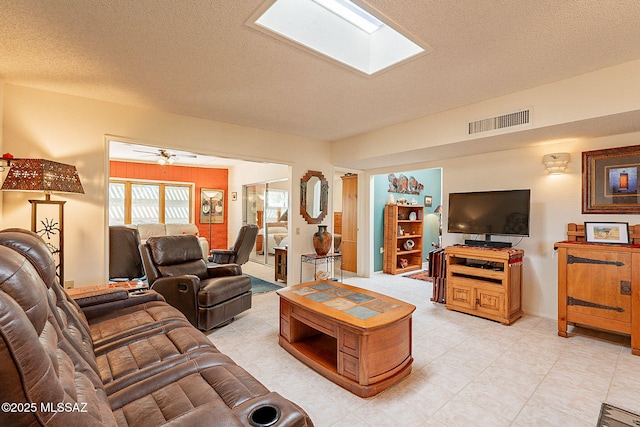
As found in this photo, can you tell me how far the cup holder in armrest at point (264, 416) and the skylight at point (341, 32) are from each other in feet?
7.06

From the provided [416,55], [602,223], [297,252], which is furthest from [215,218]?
[602,223]

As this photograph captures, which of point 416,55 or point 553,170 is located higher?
point 416,55

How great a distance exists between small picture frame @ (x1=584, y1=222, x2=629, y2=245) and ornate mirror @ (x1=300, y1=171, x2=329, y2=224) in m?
3.51

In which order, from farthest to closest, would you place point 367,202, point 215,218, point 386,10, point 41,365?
point 215,218
point 367,202
point 386,10
point 41,365

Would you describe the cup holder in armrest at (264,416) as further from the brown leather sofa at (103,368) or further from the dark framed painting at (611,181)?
the dark framed painting at (611,181)

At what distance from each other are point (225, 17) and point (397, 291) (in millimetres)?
4276

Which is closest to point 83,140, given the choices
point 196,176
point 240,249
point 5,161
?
point 5,161

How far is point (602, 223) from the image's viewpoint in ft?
9.89

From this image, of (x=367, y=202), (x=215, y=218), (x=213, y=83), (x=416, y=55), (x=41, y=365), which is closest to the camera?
(x=41, y=365)

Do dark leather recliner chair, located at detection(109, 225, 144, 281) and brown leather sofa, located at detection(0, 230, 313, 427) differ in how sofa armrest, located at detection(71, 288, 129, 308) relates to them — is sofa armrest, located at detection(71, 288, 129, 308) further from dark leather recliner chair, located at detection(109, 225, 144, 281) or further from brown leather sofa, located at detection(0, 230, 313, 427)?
dark leather recliner chair, located at detection(109, 225, 144, 281)

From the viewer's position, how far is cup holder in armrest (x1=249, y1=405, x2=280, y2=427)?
1.05 metres

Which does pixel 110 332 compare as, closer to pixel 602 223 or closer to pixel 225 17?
pixel 225 17

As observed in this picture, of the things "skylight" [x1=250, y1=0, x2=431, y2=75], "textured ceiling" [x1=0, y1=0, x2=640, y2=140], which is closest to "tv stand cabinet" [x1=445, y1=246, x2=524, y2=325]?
"textured ceiling" [x1=0, y1=0, x2=640, y2=140]

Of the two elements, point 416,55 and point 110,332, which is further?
point 416,55
